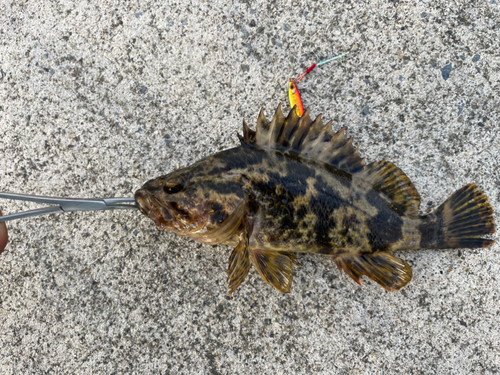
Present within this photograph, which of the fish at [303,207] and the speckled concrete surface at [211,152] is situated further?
the speckled concrete surface at [211,152]

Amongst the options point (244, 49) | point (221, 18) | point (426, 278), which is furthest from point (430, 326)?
point (221, 18)

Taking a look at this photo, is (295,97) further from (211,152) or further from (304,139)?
(211,152)

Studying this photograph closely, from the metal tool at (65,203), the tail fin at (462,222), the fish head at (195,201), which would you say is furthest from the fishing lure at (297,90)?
the metal tool at (65,203)

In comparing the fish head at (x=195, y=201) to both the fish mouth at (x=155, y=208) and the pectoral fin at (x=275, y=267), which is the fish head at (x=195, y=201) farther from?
the pectoral fin at (x=275, y=267)

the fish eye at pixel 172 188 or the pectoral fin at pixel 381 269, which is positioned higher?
the pectoral fin at pixel 381 269

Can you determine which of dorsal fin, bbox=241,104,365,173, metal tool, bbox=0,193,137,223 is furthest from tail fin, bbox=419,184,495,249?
metal tool, bbox=0,193,137,223

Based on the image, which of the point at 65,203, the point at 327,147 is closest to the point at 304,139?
the point at 327,147

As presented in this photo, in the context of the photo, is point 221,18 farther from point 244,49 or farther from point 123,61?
point 123,61
